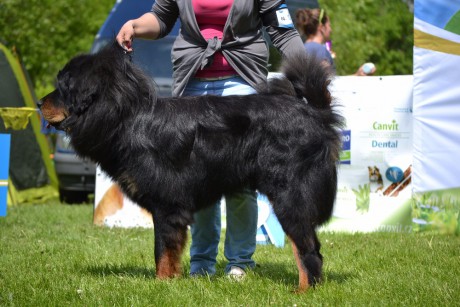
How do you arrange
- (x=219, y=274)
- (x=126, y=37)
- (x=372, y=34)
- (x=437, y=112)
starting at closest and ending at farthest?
(x=126, y=37) → (x=219, y=274) → (x=437, y=112) → (x=372, y=34)

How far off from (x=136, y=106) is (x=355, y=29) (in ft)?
42.4

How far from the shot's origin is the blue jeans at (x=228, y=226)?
531 cm

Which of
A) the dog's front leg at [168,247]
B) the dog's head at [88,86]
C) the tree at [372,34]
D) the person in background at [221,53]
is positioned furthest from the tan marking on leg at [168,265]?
the tree at [372,34]

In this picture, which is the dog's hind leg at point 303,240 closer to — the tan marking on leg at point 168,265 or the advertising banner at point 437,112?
the tan marking on leg at point 168,265

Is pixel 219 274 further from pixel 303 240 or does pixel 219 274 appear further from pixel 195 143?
pixel 195 143

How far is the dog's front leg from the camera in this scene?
4820mm

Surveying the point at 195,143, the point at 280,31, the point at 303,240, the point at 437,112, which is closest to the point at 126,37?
the point at 195,143

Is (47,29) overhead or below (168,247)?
below

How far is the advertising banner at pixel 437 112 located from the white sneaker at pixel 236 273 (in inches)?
124

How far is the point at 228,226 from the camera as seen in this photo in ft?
17.9

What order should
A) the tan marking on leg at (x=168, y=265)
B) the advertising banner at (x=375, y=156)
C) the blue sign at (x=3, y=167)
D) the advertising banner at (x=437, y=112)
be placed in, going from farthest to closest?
the advertising banner at (x=375, y=156), the advertising banner at (x=437, y=112), the blue sign at (x=3, y=167), the tan marking on leg at (x=168, y=265)

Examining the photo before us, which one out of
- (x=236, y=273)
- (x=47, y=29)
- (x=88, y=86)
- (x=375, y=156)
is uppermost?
(x=88, y=86)

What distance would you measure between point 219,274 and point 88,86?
188 cm

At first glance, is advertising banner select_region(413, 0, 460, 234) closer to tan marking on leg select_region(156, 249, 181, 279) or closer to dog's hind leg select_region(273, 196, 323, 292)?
dog's hind leg select_region(273, 196, 323, 292)
